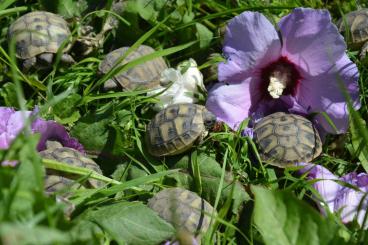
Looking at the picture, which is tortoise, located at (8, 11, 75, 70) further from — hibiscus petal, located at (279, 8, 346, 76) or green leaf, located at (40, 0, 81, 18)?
hibiscus petal, located at (279, 8, 346, 76)

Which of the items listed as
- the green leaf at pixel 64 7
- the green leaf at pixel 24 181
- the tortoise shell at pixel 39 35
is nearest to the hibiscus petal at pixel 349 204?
the green leaf at pixel 24 181

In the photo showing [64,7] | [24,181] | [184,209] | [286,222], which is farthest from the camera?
[64,7]

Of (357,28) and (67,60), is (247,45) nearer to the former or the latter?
(357,28)

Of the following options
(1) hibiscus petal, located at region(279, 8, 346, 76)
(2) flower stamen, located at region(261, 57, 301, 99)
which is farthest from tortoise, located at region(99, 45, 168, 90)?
(1) hibiscus petal, located at region(279, 8, 346, 76)

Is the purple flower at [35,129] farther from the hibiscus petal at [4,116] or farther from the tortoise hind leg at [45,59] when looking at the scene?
the tortoise hind leg at [45,59]

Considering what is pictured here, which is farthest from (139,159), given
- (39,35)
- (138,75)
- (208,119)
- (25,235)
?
(25,235)

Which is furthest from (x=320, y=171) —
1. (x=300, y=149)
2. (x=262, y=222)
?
(x=262, y=222)
